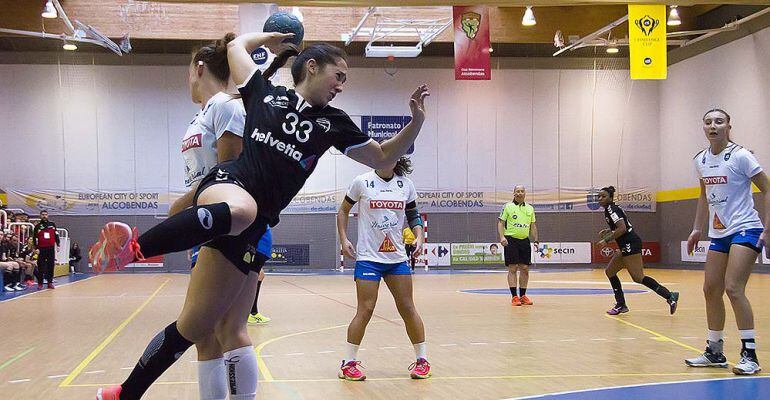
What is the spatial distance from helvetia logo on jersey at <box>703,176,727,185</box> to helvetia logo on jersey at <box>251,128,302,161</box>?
16.3ft

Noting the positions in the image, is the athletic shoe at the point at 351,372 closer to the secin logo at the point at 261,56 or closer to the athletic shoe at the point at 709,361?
the athletic shoe at the point at 709,361

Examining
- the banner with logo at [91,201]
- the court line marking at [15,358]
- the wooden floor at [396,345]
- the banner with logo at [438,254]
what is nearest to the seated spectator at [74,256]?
the banner with logo at [91,201]

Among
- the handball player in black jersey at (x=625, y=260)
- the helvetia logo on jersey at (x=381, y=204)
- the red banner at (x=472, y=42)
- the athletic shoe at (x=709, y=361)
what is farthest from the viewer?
the red banner at (x=472, y=42)

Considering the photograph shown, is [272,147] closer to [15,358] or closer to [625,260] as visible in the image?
[15,358]

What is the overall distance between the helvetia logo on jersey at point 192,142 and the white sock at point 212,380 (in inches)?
45.0

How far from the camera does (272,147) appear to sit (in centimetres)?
355

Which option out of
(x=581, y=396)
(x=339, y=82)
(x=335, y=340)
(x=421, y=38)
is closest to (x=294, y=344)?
(x=335, y=340)

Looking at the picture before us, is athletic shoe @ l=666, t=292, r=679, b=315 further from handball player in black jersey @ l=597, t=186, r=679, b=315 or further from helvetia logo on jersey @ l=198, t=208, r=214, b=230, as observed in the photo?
helvetia logo on jersey @ l=198, t=208, r=214, b=230

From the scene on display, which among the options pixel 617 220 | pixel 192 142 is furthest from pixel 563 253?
pixel 192 142

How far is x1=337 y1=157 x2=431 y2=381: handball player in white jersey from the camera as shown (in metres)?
6.89

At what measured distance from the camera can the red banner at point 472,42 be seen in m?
21.3

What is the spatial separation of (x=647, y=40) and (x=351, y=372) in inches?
642

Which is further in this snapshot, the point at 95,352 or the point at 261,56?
the point at 95,352

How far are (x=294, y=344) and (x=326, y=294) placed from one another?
8.35 meters
